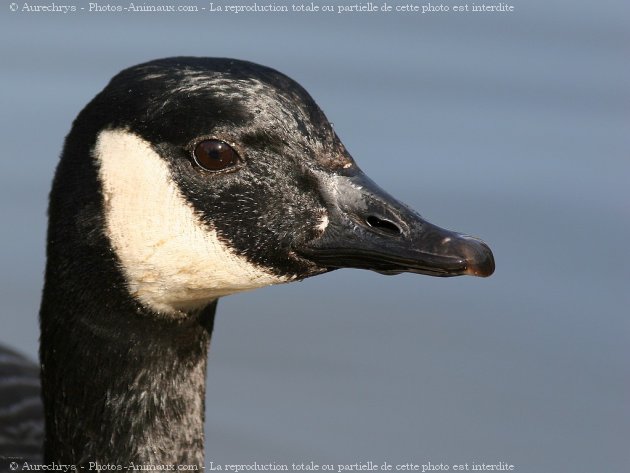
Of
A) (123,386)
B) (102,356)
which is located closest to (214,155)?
(102,356)

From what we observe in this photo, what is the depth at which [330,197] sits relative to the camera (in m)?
4.31

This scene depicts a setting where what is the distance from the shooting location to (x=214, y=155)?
4.25 m

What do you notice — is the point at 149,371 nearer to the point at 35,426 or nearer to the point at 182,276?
the point at 182,276

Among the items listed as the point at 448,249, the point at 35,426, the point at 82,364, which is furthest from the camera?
the point at 35,426

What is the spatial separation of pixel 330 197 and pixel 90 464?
134cm

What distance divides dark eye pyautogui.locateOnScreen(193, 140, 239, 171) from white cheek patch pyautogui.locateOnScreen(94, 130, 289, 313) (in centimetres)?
12

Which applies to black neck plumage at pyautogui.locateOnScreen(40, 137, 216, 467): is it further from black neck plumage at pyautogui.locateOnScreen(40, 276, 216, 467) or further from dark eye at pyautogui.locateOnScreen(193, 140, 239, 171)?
dark eye at pyautogui.locateOnScreen(193, 140, 239, 171)

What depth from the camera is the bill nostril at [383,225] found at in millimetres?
4246

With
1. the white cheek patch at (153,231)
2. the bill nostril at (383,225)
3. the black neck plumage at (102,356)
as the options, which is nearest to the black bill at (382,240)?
the bill nostril at (383,225)

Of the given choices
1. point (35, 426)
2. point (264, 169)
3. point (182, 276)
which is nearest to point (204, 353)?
point (182, 276)

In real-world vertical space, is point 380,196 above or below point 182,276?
above

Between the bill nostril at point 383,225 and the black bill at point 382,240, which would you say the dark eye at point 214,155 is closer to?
the black bill at point 382,240

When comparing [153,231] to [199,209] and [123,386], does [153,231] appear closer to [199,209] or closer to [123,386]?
[199,209]

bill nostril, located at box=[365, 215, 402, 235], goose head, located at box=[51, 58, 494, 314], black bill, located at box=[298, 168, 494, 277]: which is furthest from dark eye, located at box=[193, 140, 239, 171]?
bill nostril, located at box=[365, 215, 402, 235]
